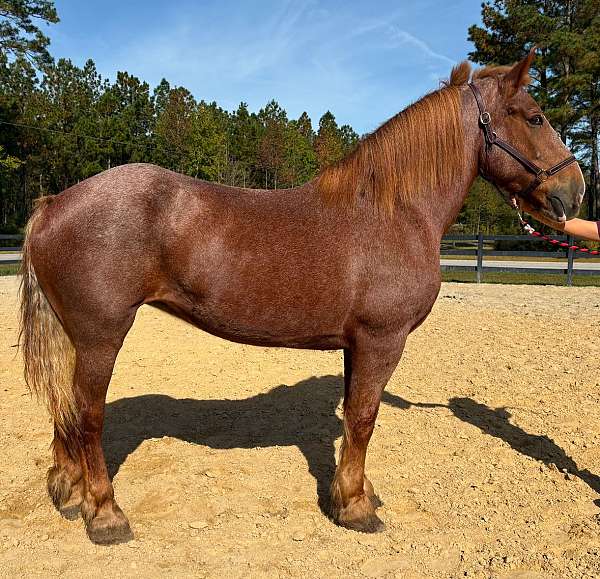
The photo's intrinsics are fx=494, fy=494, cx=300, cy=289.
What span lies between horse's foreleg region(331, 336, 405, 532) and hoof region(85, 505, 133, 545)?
4.08 feet

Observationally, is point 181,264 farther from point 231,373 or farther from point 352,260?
point 231,373

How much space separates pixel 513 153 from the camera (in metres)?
2.91

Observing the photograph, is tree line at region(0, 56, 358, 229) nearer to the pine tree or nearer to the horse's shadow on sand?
the pine tree

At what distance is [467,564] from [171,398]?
11.0 feet

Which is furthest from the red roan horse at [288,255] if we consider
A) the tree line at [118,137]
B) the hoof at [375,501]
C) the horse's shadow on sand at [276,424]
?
the tree line at [118,137]

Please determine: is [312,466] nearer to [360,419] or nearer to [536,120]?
[360,419]

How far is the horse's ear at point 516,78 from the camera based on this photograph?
2.80 m

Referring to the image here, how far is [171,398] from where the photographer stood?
5117 millimetres

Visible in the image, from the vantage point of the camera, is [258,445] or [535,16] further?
[535,16]

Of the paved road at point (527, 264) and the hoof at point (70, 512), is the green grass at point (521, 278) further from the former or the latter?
the hoof at point (70, 512)

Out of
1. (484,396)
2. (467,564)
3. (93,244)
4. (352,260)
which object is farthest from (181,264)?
(484,396)

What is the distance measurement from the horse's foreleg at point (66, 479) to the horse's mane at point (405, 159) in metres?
2.32

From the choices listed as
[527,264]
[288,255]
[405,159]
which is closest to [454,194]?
[405,159]

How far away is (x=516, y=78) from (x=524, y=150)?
41cm
